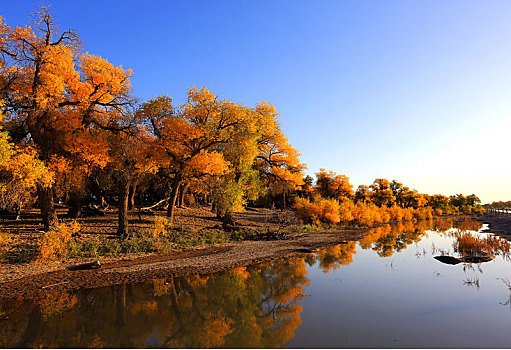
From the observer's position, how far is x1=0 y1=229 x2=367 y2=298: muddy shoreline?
11492 mm

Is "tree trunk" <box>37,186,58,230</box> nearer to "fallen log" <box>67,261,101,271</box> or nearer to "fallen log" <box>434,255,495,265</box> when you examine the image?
"fallen log" <box>67,261,101,271</box>

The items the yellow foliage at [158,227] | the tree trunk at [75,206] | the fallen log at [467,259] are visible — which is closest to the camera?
the fallen log at [467,259]

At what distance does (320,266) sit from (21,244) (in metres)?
17.2

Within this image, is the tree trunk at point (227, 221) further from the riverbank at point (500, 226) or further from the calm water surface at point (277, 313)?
the riverbank at point (500, 226)

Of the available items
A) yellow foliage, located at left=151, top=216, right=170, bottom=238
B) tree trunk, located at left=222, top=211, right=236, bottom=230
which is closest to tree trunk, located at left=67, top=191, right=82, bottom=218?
yellow foliage, located at left=151, top=216, right=170, bottom=238

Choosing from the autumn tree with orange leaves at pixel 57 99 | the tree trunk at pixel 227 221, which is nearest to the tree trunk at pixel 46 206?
the autumn tree with orange leaves at pixel 57 99

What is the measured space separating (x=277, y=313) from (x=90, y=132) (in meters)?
20.3

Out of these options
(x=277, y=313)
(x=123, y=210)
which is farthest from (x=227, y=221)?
(x=277, y=313)

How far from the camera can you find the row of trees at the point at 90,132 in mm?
17797

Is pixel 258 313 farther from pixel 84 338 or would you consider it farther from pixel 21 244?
pixel 21 244

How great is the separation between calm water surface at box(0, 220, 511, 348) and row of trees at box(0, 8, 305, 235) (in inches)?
408

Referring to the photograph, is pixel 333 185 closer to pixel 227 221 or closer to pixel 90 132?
pixel 227 221

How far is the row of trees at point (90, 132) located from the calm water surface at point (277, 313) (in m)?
10.4

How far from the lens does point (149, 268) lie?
1463 centimetres
